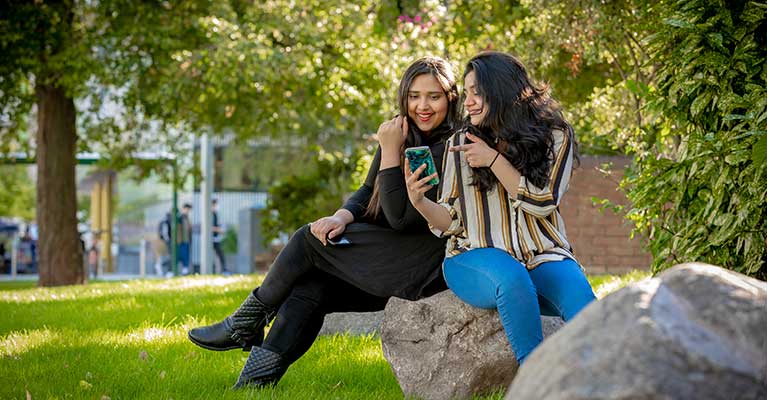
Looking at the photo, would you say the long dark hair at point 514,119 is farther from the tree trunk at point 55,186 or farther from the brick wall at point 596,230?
the tree trunk at point 55,186

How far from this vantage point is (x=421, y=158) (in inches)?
164

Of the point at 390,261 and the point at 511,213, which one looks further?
the point at 390,261

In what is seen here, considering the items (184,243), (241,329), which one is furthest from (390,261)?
(184,243)

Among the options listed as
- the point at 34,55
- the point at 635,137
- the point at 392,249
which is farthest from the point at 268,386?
the point at 34,55

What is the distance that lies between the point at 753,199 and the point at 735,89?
1.96 feet

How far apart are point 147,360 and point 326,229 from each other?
1.68 metres

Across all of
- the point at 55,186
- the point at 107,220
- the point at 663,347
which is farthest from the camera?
the point at 107,220

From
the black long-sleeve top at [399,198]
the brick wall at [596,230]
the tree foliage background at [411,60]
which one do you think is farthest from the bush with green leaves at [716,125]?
the brick wall at [596,230]

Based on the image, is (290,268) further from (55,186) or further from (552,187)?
(55,186)

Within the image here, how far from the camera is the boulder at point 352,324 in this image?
6.33 m

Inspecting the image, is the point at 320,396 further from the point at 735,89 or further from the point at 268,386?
the point at 735,89

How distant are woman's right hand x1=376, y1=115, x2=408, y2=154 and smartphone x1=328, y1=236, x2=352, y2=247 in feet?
1.50

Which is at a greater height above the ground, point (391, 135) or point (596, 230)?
point (391, 135)

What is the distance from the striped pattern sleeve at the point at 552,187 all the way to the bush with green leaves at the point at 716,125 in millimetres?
811
